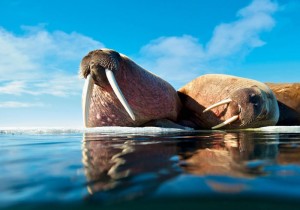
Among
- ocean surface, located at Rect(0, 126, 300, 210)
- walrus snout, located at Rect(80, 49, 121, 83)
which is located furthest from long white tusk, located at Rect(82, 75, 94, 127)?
ocean surface, located at Rect(0, 126, 300, 210)

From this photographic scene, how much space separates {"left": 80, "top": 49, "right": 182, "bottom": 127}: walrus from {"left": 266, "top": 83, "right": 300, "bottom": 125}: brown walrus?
4.06m

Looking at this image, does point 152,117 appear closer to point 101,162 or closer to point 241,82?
point 241,82

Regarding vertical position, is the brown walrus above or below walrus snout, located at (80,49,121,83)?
below

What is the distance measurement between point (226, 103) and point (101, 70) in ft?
12.2

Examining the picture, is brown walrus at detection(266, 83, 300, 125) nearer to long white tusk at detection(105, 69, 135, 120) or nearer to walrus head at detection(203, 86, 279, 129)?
walrus head at detection(203, 86, 279, 129)

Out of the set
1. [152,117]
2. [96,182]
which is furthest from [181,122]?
[96,182]

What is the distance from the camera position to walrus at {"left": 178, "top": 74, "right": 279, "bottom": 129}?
8070 millimetres

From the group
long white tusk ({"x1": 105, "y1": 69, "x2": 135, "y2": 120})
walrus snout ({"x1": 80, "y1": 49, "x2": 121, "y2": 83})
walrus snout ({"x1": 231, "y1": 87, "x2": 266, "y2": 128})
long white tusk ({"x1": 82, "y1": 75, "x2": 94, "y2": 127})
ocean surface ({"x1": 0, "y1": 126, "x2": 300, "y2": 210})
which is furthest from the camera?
walrus snout ({"x1": 231, "y1": 87, "x2": 266, "y2": 128})

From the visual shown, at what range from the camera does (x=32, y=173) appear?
6.08 feet

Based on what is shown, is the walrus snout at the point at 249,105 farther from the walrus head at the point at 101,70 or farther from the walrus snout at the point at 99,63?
the walrus snout at the point at 99,63

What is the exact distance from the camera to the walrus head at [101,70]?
6715 millimetres

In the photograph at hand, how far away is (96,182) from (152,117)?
22.3ft

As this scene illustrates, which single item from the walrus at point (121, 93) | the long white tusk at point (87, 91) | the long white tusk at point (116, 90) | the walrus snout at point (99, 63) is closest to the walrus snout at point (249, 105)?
the walrus at point (121, 93)

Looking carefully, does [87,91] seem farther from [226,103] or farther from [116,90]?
[226,103]
